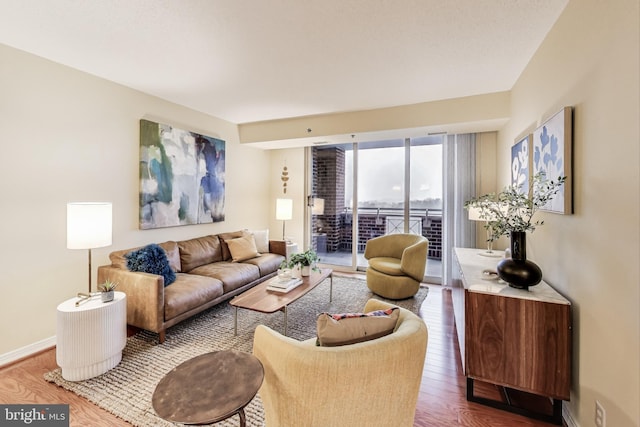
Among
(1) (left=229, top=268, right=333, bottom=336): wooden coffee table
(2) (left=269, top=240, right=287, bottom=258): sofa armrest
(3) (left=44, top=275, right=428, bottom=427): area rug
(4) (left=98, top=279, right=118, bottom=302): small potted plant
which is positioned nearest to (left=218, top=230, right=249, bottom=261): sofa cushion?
(2) (left=269, top=240, right=287, bottom=258): sofa armrest

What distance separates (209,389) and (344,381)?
1.75ft

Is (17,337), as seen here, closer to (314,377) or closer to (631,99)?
(314,377)

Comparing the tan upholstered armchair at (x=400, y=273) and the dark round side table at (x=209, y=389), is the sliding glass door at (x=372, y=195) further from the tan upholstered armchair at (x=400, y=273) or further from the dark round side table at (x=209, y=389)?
the dark round side table at (x=209, y=389)

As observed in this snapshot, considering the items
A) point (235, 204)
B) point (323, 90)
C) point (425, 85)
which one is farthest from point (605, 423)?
point (235, 204)

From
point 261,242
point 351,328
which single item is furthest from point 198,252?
point 351,328

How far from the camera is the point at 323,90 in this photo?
3311 millimetres

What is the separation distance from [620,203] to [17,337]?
14.3 feet

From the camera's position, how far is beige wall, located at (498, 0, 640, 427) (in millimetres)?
1211

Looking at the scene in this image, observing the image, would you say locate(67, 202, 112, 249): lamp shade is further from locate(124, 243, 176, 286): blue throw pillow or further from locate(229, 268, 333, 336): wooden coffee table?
locate(229, 268, 333, 336): wooden coffee table

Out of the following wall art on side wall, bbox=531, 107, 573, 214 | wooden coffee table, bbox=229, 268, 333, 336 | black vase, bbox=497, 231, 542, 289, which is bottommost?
wooden coffee table, bbox=229, 268, 333, 336

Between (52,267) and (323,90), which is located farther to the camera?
(323,90)

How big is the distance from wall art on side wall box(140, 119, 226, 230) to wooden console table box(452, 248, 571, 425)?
11.7ft

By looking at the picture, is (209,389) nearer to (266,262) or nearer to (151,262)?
(151,262)

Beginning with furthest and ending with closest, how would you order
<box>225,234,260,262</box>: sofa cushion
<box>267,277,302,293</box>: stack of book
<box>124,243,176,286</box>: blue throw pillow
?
<box>225,234,260,262</box>: sofa cushion, <box>267,277,302,293</box>: stack of book, <box>124,243,176,286</box>: blue throw pillow
